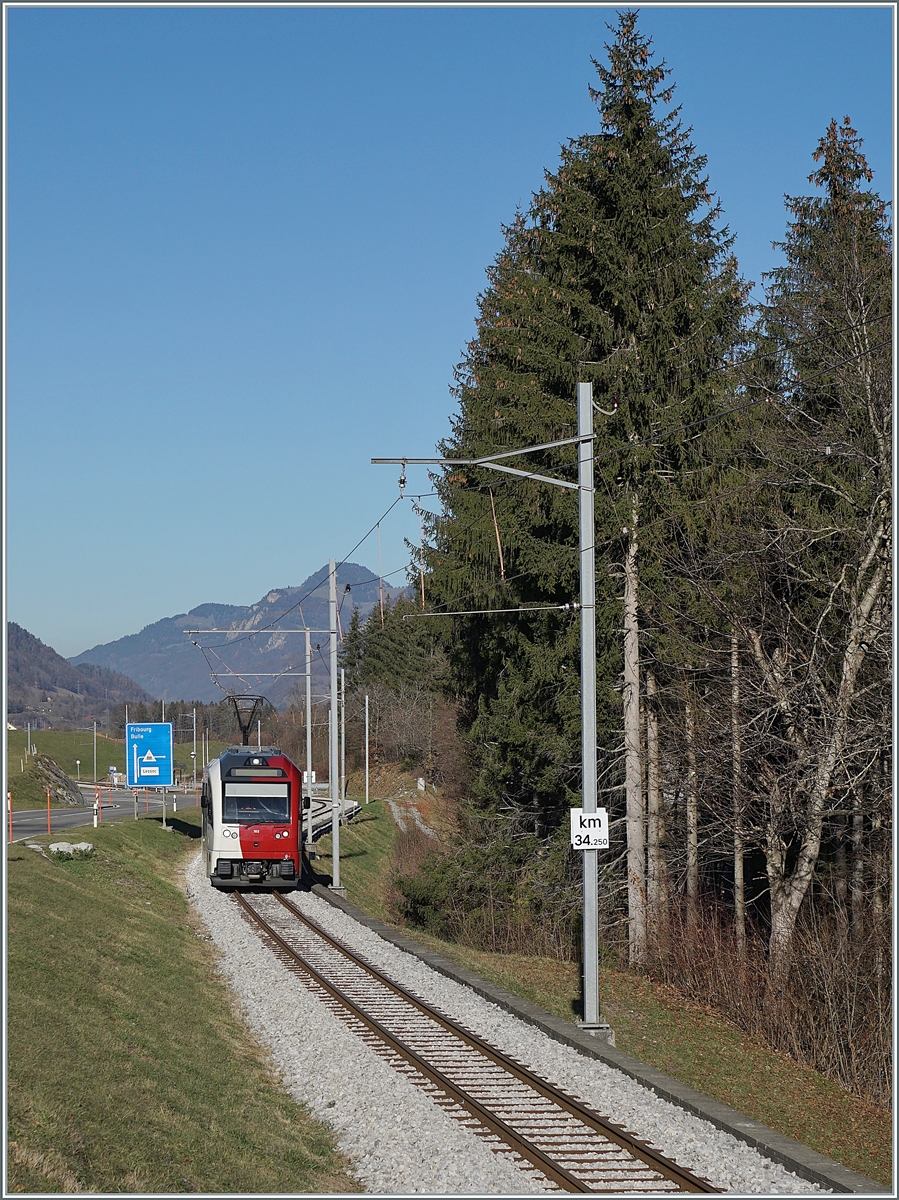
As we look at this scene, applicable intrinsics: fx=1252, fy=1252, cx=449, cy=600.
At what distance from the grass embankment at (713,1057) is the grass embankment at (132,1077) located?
176 inches

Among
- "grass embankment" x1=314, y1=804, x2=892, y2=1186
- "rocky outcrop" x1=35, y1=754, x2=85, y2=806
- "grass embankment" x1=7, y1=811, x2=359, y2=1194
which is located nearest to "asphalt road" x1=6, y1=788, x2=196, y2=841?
"rocky outcrop" x1=35, y1=754, x2=85, y2=806

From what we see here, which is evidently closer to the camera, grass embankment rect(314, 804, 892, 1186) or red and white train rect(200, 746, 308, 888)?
grass embankment rect(314, 804, 892, 1186)

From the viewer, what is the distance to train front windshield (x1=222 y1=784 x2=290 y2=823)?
3083 cm

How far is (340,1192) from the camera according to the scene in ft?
30.6

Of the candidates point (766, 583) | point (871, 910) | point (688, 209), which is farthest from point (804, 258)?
point (871, 910)

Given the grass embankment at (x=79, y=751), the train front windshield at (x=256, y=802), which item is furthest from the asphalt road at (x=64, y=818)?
the grass embankment at (x=79, y=751)

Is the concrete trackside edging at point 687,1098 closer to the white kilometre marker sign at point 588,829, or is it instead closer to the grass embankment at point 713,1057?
the grass embankment at point 713,1057

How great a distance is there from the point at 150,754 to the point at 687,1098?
3041cm

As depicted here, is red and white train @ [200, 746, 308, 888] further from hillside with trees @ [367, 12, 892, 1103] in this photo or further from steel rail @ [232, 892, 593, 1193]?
steel rail @ [232, 892, 593, 1193]

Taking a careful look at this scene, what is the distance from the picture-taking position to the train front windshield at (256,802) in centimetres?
3083

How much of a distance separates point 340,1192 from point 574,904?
711 inches

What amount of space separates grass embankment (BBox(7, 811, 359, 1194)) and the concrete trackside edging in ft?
11.2

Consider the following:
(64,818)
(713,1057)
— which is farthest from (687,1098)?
(64,818)

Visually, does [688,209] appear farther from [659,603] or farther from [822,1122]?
[822,1122]
